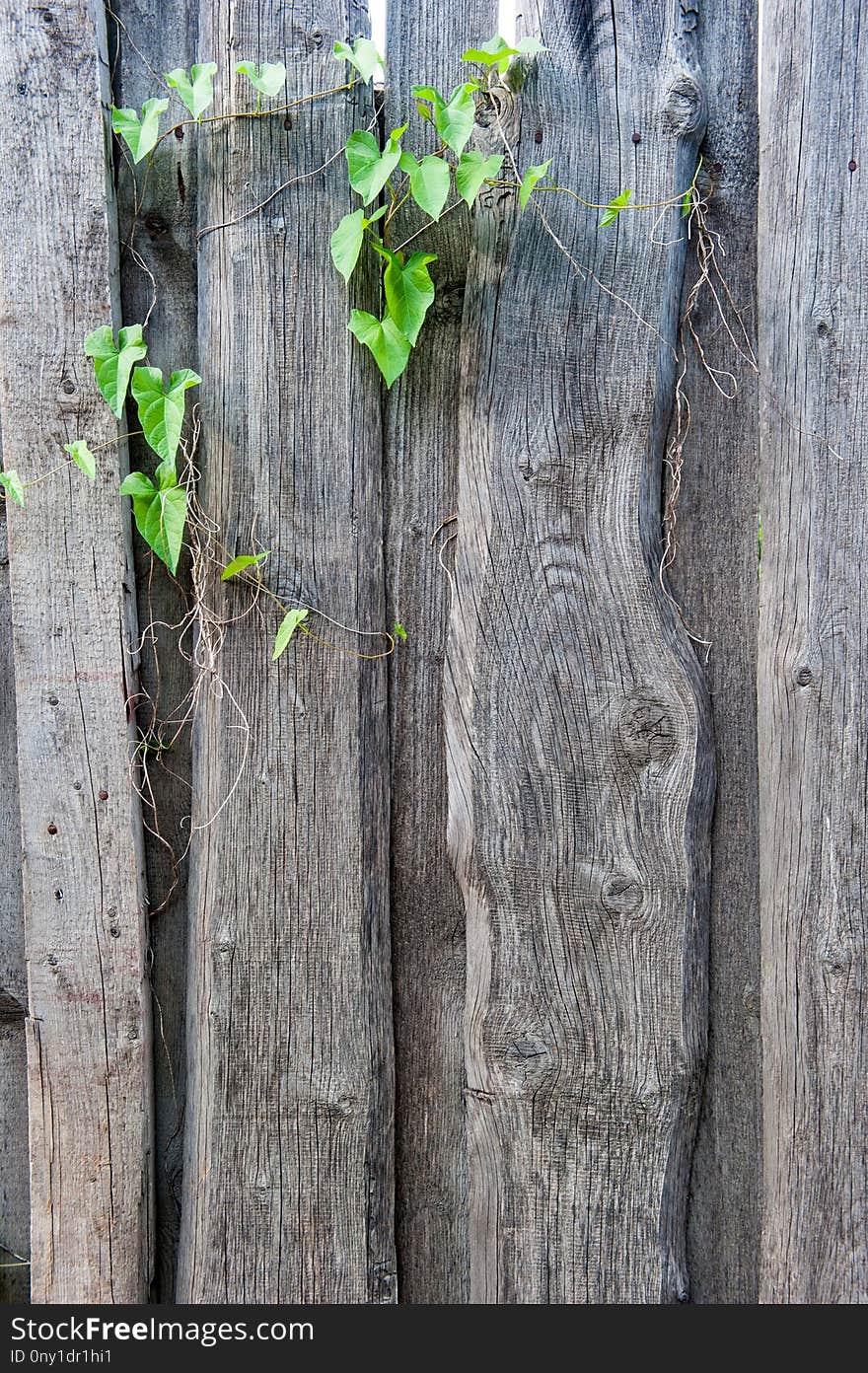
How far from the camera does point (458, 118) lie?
4.20 feet

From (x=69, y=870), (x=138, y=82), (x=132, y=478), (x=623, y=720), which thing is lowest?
(x=69, y=870)

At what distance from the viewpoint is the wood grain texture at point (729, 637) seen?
1424mm

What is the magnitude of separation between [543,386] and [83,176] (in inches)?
31.9

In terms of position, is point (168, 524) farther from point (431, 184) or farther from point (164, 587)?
point (431, 184)

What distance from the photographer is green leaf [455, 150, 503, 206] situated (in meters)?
1.30

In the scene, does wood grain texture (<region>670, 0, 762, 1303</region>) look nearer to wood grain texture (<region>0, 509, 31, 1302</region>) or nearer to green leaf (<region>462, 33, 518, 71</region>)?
green leaf (<region>462, 33, 518, 71</region>)

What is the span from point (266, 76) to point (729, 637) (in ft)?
3.66

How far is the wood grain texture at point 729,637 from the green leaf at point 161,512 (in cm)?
79

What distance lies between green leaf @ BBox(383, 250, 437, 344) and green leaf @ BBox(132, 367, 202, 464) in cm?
32

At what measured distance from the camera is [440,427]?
1.48 m

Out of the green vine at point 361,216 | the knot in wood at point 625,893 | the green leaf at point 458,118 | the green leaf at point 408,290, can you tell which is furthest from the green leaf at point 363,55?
the knot in wood at point 625,893

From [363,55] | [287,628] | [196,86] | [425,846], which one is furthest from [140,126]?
[425,846]

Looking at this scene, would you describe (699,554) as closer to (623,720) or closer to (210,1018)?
(623,720)

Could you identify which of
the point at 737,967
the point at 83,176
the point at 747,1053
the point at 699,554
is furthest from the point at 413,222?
the point at 747,1053
